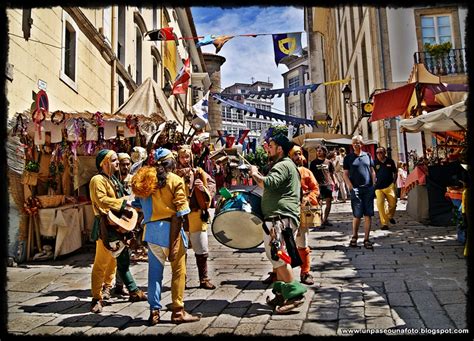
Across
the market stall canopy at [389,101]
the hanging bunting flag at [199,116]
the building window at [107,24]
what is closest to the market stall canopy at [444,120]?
the market stall canopy at [389,101]

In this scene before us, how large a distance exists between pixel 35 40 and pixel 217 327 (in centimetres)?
720

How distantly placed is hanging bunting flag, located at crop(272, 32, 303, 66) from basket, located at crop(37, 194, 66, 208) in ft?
31.1

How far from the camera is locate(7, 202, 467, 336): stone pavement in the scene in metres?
3.62

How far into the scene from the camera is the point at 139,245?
704 cm

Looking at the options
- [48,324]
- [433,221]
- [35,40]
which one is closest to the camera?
[48,324]

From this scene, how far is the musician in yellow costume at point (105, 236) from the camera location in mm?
4273

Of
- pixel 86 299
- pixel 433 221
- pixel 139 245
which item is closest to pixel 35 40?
pixel 139 245

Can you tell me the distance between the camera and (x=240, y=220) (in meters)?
4.35

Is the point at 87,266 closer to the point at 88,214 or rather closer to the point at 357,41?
the point at 88,214

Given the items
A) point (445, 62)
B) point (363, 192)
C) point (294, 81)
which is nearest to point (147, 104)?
point (363, 192)

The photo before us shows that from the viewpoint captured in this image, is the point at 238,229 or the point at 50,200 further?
the point at 50,200

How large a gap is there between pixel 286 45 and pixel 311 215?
33.9ft

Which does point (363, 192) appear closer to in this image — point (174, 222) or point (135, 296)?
point (174, 222)

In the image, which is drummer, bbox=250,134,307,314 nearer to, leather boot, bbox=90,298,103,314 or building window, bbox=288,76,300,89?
leather boot, bbox=90,298,103,314
